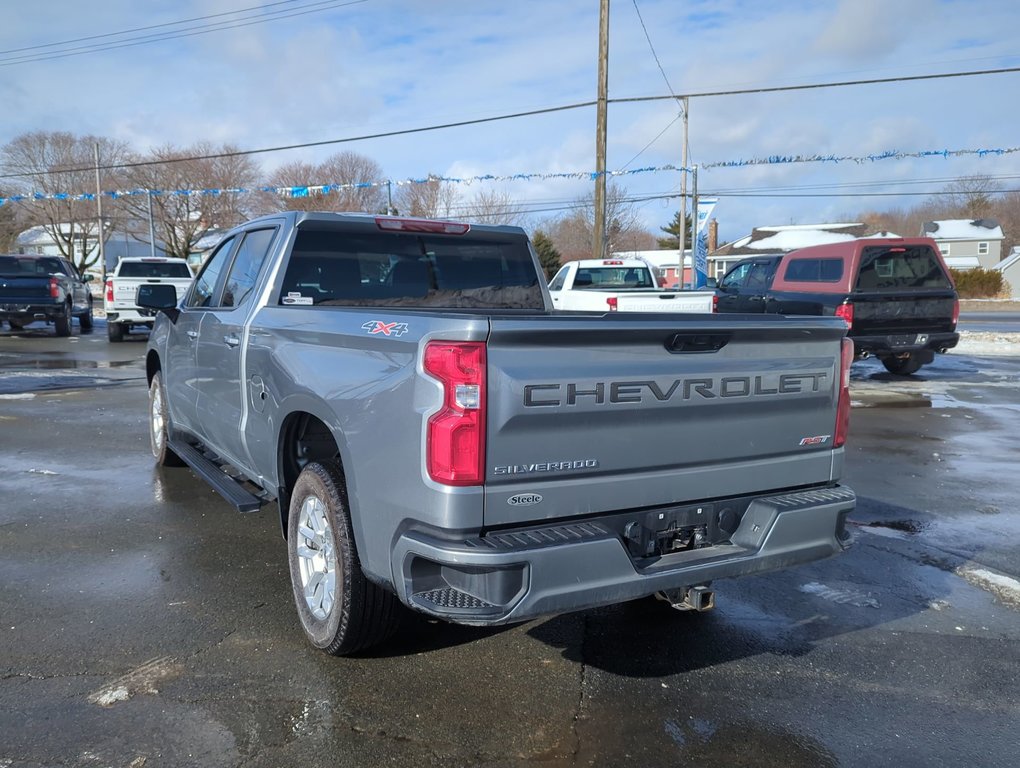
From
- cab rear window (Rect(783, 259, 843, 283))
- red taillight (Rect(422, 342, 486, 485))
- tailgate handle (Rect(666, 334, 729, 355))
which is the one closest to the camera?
red taillight (Rect(422, 342, 486, 485))

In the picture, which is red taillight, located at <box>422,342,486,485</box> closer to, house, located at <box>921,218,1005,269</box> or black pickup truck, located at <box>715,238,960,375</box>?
black pickup truck, located at <box>715,238,960,375</box>

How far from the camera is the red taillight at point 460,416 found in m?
2.80

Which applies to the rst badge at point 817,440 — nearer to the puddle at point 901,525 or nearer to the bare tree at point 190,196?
the puddle at point 901,525

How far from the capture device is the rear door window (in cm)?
473

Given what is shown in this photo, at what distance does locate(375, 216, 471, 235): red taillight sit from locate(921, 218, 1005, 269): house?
75292mm

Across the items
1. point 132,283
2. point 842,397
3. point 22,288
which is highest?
point 132,283

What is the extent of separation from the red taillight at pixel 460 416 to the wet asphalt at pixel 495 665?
1053 millimetres

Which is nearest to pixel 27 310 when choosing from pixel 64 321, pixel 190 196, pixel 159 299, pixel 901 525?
pixel 64 321

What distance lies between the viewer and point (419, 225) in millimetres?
5031

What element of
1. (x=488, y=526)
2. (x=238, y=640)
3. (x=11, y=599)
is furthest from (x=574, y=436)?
(x=11, y=599)

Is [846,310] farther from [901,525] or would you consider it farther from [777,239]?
[777,239]

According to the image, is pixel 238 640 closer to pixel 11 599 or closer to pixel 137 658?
pixel 137 658

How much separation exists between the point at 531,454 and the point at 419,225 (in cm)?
251

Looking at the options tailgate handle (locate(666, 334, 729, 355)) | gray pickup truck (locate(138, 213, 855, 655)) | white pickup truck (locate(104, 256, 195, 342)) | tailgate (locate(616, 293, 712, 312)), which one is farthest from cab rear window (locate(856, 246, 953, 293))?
white pickup truck (locate(104, 256, 195, 342))
